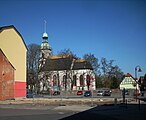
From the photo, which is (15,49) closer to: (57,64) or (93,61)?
(93,61)

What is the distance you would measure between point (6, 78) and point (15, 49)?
323 inches

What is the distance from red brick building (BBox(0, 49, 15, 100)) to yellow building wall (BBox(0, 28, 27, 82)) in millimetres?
2810

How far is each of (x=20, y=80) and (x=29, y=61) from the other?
23.8 meters


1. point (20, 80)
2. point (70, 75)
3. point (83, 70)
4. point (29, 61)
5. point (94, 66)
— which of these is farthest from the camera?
point (83, 70)

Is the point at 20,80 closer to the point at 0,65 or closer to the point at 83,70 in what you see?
the point at 0,65

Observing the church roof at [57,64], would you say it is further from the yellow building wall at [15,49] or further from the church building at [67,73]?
the yellow building wall at [15,49]

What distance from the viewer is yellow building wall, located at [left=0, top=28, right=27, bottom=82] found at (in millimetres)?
49000

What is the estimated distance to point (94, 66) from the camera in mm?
86688

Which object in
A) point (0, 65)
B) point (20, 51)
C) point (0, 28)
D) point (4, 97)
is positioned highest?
point (0, 28)

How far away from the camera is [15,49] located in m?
52.0

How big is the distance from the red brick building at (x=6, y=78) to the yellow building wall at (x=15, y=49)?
2.81 metres

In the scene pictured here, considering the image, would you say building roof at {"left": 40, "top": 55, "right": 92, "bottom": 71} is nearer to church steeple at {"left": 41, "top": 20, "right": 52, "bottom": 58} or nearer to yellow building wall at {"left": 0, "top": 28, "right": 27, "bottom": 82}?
church steeple at {"left": 41, "top": 20, "right": 52, "bottom": 58}

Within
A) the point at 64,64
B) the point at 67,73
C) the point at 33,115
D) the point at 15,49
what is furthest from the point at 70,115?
the point at 64,64

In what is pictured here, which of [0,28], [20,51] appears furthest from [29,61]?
[0,28]
